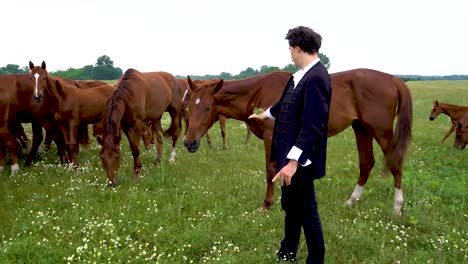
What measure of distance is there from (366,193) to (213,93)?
3.92 m

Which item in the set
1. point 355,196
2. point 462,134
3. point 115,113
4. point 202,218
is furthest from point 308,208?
point 462,134

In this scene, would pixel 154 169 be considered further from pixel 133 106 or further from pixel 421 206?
pixel 421 206

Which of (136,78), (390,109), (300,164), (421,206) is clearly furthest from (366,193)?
(136,78)

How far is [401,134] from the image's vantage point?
5988 millimetres

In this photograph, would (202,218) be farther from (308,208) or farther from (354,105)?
(354,105)

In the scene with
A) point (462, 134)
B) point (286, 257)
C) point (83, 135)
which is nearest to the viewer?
point (286, 257)

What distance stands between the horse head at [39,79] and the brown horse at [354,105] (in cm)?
443

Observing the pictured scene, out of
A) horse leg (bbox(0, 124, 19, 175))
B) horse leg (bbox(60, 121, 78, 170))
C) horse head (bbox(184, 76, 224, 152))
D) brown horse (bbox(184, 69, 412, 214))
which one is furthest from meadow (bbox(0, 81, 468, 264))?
horse head (bbox(184, 76, 224, 152))

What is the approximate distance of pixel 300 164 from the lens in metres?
3.31

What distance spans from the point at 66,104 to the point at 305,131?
→ 297 inches

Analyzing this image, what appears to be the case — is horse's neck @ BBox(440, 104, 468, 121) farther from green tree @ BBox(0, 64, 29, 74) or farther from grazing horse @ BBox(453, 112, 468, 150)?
green tree @ BBox(0, 64, 29, 74)

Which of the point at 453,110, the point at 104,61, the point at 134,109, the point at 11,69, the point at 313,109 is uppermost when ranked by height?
the point at 104,61

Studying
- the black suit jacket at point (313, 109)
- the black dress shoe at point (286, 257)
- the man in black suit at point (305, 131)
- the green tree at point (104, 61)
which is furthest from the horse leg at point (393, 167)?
the green tree at point (104, 61)

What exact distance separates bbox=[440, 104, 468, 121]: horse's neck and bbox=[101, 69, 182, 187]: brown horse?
12.3m
